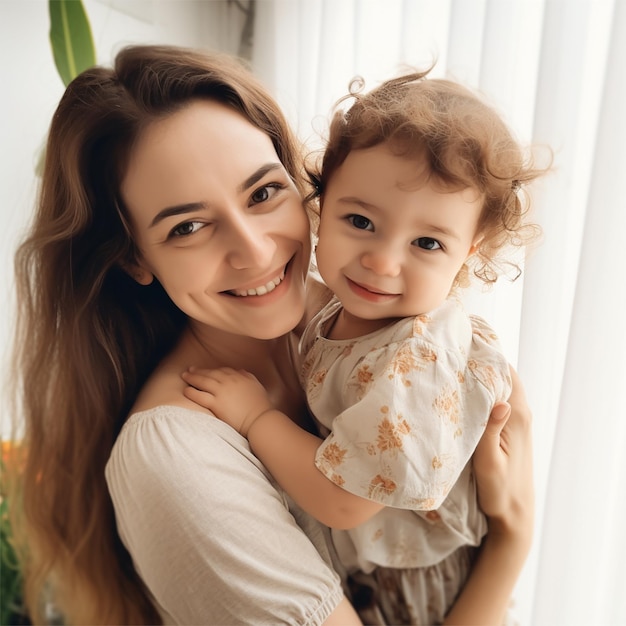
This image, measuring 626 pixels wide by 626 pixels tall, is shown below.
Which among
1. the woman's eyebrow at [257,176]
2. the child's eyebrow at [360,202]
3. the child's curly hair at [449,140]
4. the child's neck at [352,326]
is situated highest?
the child's curly hair at [449,140]

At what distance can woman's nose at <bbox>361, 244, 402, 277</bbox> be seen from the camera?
83 cm

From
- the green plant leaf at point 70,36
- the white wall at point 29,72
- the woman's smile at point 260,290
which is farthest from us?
the white wall at point 29,72

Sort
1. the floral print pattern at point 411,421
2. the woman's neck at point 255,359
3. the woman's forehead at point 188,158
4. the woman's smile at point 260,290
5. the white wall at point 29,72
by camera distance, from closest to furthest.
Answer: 1. the floral print pattern at point 411,421
2. the woman's forehead at point 188,158
3. the woman's smile at point 260,290
4. the woman's neck at point 255,359
5. the white wall at point 29,72

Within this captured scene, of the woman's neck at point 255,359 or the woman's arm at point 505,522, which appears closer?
the woman's arm at point 505,522

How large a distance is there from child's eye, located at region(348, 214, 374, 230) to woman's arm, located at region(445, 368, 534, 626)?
403mm

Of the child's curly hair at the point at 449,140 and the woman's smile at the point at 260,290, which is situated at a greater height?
the child's curly hair at the point at 449,140

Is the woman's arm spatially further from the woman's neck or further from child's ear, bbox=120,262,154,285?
child's ear, bbox=120,262,154,285

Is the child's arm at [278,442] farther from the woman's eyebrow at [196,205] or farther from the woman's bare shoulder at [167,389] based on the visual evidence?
the woman's eyebrow at [196,205]

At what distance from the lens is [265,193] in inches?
39.3

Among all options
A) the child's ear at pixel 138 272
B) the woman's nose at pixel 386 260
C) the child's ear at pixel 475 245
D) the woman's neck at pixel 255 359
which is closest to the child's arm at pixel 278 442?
the woman's neck at pixel 255 359

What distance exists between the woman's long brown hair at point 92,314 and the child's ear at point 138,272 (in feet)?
0.06

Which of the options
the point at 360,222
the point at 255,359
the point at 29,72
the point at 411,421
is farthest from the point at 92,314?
the point at 29,72

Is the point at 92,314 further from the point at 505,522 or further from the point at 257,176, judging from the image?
the point at 505,522

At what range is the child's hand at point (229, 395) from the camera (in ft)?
3.21
